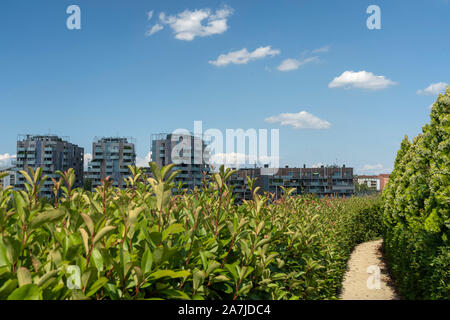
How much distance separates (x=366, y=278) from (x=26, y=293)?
11763 millimetres

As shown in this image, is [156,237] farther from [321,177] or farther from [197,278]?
[321,177]

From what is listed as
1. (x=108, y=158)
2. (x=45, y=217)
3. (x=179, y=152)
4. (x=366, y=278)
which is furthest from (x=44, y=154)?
(x=45, y=217)

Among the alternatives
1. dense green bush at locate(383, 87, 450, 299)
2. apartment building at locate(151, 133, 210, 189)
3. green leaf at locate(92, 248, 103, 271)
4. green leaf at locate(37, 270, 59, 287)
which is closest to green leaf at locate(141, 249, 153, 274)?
green leaf at locate(92, 248, 103, 271)

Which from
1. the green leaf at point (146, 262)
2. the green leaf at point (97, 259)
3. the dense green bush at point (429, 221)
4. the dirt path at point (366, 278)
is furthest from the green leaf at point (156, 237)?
the dirt path at point (366, 278)

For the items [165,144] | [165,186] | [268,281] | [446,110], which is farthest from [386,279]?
[165,144]

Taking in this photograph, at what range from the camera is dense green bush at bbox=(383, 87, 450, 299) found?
6312 mm

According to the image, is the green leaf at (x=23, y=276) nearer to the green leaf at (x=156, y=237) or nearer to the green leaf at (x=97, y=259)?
the green leaf at (x=97, y=259)

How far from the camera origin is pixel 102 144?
10344cm

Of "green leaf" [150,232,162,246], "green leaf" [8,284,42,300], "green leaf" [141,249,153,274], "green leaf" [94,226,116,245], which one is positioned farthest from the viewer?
"green leaf" [150,232,162,246]

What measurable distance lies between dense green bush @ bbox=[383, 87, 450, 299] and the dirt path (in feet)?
2.29

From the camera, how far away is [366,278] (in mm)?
11039

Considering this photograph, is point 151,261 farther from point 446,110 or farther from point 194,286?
point 446,110

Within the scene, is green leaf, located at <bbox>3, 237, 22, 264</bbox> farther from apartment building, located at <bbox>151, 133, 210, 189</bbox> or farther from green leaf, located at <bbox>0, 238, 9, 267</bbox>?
apartment building, located at <bbox>151, 133, 210, 189</bbox>

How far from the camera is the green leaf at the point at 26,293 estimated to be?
1209mm
